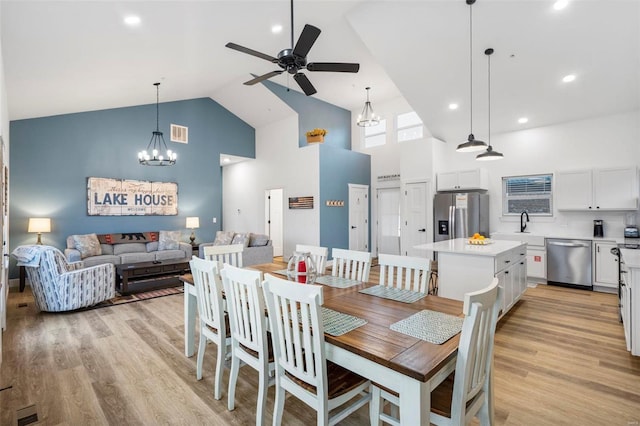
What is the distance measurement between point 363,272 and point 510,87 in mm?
4077

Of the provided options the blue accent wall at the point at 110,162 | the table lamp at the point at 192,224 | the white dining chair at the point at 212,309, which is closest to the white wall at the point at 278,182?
the blue accent wall at the point at 110,162

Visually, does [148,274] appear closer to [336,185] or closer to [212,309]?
[212,309]

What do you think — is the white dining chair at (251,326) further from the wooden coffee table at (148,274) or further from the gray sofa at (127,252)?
the gray sofa at (127,252)

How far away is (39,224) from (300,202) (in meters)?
4.94

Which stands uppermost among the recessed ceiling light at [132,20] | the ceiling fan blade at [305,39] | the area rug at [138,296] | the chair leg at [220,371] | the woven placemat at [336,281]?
the recessed ceiling light at [132,20]

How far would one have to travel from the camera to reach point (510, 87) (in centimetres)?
484

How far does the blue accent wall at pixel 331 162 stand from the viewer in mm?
7363

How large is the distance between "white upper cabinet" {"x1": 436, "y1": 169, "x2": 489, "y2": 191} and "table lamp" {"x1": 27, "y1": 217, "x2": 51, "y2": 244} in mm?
7407

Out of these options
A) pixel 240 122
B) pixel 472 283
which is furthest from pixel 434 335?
pixel 240 122

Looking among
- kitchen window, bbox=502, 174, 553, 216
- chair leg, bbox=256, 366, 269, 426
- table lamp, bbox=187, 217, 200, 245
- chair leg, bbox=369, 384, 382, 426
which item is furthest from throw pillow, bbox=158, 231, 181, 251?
kitchen window, bbox=502, 174, 553, 216

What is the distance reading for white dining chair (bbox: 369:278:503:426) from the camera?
129 cm

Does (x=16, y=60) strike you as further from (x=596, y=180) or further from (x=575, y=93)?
(x=596, y=180)

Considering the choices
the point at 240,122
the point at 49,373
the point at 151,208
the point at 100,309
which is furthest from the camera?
the point at 240,122

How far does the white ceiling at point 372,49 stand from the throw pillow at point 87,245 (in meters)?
2.33
